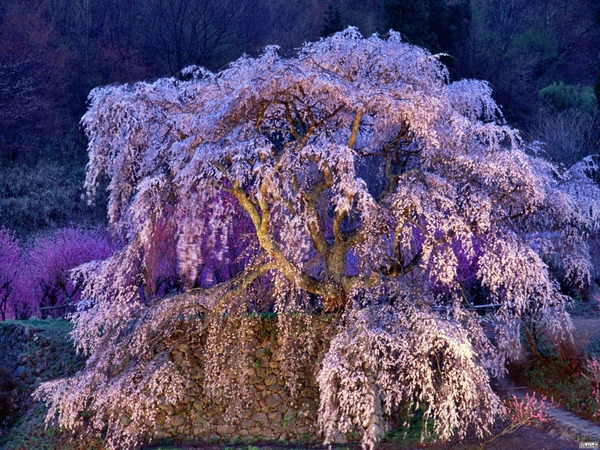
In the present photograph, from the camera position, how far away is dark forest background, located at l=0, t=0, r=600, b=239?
2330cm

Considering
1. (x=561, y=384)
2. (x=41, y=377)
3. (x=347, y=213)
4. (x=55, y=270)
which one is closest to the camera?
(x=347, y=213)

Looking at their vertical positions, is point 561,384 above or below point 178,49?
below

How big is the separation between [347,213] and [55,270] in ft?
28.1

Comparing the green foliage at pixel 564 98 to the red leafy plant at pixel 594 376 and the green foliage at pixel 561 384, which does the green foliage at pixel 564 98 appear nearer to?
the green foliage at pixel 561 384

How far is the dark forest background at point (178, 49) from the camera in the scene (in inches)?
917

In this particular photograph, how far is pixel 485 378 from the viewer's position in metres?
6.97

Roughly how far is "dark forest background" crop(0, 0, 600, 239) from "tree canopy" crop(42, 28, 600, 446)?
544 inches

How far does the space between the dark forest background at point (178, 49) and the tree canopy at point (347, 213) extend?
1382 cm

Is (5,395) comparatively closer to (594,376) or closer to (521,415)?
(521,415)

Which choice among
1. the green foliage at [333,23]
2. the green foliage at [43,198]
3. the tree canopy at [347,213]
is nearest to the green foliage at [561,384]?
the tree canopy at [347,213]

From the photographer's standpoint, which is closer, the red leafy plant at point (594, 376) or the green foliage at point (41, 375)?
the red leafy plant at point (594, 376)

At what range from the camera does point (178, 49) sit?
89.7 ft

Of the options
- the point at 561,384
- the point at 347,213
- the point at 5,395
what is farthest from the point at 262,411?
the point at 561,384

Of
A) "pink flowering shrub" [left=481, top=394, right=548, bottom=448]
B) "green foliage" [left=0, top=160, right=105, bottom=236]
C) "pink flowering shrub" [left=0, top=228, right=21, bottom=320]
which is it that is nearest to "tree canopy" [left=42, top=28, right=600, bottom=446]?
"pink flowering shrub" [left=481, top=394, right=548, bottom=448]
